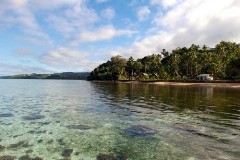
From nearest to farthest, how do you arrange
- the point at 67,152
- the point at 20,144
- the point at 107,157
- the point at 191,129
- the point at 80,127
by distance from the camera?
the point at 107,157
the point at 67,152
the point at 20,144
the point at 191,129
the point at 80,127

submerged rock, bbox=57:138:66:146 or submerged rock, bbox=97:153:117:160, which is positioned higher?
submerged rock, bbox=57:138:66:146

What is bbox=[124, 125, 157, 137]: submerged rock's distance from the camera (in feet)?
69.8

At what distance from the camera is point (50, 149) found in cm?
1695

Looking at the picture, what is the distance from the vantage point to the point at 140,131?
73.2 feet

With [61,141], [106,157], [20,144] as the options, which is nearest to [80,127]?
[61,141]

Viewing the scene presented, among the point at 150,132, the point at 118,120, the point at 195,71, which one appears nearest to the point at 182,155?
the point at 150,132

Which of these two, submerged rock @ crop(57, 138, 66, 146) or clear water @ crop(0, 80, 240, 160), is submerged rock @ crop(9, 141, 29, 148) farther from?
submerged rock @ crop(57, 138, 66, 146)

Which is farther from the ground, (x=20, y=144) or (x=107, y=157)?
(x=20, y=144)

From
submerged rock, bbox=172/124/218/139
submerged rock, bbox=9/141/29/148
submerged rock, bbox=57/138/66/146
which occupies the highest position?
submerged rock, bbox=9/141/29/148

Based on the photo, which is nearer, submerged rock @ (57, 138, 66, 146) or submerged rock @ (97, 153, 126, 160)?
submerged rock @ (97, 153, 126, 160)

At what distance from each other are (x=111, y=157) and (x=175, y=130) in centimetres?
958

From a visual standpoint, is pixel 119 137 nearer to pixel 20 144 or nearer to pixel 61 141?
pixel 61 141

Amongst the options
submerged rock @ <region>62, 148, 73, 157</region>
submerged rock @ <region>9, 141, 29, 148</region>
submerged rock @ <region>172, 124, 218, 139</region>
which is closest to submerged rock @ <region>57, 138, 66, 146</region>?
submerged rock @ <region>62, 148, 73, 157</region>

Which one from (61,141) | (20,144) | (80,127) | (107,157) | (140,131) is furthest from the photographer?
(80,127)
